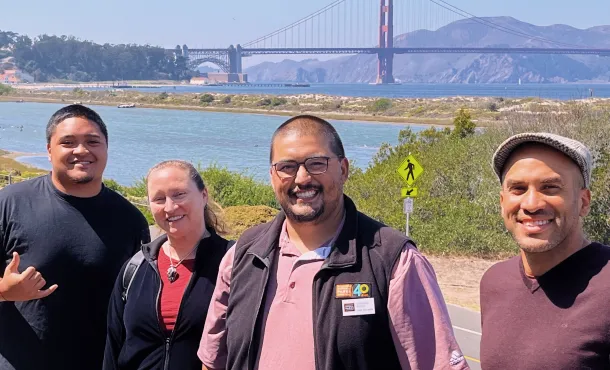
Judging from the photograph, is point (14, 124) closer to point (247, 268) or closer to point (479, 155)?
point (479, 155)

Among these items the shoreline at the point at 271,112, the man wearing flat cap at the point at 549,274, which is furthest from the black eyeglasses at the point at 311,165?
the shoreline at the point at 271,112

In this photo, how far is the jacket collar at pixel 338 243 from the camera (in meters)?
2.69

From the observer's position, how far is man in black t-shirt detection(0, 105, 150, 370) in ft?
12.3

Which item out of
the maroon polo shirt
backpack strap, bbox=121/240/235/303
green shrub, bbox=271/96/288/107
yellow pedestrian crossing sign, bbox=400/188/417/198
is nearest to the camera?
the maroon polo shirt

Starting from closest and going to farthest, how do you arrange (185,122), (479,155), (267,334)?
(267,334) < (479,155) < (185,122)

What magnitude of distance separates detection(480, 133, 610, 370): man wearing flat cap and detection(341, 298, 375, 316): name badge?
1.43 ft

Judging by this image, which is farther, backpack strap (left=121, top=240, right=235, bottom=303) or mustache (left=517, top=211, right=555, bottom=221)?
backpack strap (left=121, top=240, right=235, bottom=303)

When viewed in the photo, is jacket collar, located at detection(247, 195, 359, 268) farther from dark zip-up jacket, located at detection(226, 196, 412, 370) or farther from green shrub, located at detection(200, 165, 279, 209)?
green shrub, located at detection(200, 165, 279, 209)

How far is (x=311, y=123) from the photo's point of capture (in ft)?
9.51

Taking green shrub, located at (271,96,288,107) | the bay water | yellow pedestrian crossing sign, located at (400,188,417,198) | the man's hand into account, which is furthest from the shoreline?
the man's hand

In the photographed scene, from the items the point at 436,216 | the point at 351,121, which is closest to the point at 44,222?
the point at 436,216

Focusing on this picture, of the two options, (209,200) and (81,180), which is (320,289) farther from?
(81,180)

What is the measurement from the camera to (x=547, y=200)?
8.43 ft

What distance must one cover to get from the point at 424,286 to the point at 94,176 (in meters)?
1.98
